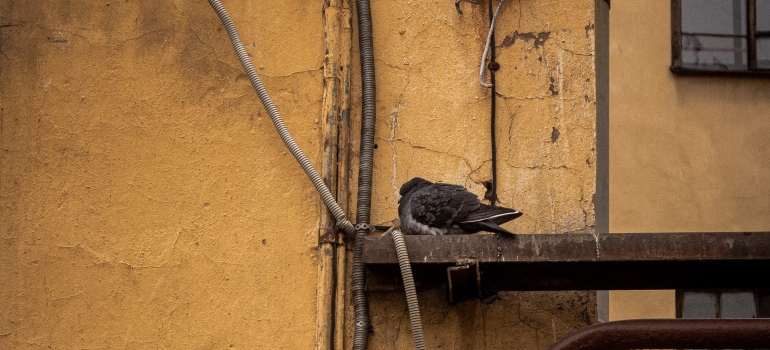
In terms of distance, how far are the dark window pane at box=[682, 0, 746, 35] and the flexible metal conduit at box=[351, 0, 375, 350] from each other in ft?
23.4

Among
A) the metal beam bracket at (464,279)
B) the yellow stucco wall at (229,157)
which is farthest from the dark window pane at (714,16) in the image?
the metal beam bracket at (464,279)

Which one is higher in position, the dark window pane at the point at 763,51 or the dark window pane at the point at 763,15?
the dark window pane at the point at 763,15

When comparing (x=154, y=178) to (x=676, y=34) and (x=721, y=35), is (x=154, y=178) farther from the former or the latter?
(x=721, y=35)

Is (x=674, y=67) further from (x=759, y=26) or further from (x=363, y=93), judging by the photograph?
(x=363, y=93)

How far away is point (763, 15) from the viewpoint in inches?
390

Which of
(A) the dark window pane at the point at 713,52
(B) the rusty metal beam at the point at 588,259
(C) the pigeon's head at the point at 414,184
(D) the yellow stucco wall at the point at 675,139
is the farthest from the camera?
(A) the dark window pane at the point at 713,52

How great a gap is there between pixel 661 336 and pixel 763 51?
808cm

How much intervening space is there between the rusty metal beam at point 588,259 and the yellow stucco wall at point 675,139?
6.40 metres

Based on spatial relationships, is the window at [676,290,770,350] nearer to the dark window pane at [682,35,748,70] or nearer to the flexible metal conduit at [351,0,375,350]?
the dark window pane at [682,35,748,70]

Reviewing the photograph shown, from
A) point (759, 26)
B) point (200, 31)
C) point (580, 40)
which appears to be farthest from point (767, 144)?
point (200, 31)

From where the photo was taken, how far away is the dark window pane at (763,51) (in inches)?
387

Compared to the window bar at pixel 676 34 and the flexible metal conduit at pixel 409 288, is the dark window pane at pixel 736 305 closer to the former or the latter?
the window bar at pixel 676 34

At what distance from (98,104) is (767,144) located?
8.10 m

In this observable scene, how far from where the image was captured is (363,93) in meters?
3.36
